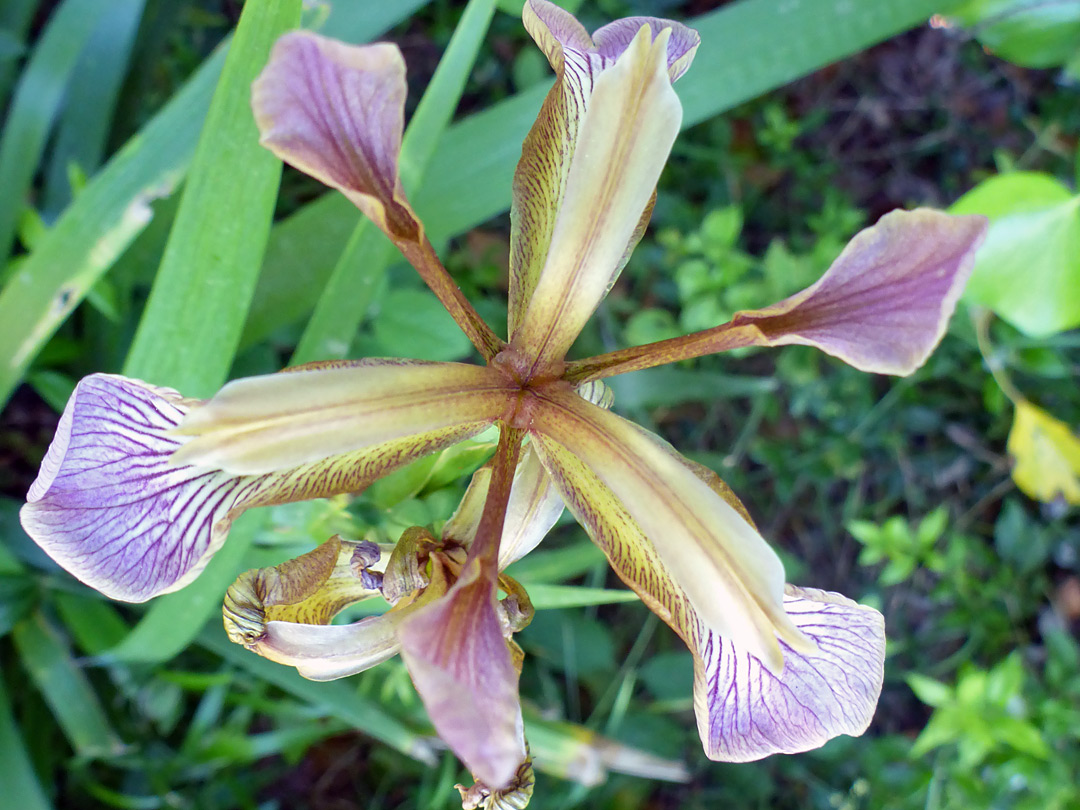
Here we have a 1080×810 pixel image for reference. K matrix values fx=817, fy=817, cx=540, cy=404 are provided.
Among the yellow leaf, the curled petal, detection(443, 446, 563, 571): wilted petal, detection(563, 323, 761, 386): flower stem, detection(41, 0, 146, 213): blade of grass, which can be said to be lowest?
the yellow leaf

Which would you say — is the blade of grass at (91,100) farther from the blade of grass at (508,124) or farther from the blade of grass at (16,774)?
the blade of grass at (16,774)

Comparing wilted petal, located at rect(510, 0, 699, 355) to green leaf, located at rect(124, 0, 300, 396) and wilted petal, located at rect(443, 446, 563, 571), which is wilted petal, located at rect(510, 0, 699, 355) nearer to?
wilted petal, located at rect(443, 446, 563, 571)

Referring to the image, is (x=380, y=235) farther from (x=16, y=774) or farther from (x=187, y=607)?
(x=16, y=774)

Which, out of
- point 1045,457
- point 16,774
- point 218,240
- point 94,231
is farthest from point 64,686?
point 1045,457

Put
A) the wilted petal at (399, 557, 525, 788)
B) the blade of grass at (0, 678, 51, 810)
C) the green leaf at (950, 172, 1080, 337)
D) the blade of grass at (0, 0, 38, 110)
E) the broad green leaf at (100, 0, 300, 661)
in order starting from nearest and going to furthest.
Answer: the wilted petal at (399, 557, 525, 788), the broad green leaf at (100, 0, 300, 661), the green leaf at (950, 172, 1080, 337), the blade of grass at (0, 678, 51, 810), the blade of grass at (0, 0, 38, 110)

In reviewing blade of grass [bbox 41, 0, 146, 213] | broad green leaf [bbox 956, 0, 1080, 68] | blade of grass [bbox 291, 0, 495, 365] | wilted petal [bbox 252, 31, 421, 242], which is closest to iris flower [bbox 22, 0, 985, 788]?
wilted petal [bbox 252, 31, 421, 242]

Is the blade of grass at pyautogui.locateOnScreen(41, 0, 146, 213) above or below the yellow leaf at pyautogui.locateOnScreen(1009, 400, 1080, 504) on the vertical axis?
above

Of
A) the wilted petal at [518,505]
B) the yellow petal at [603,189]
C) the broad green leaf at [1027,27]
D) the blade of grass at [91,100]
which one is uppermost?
the blade of grass at [91,100]

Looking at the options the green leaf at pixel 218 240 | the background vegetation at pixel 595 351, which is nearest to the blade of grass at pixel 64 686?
the background vegetation at pixel 595 351
